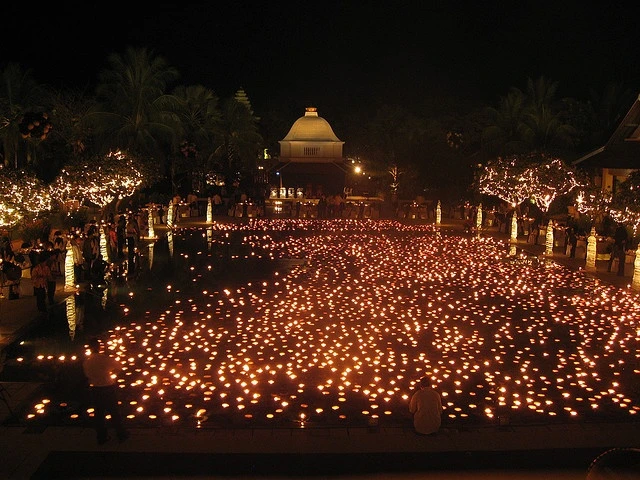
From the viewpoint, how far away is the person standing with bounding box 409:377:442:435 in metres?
8.76

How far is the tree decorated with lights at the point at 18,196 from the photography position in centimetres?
1880

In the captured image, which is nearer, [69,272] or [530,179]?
[69,272]

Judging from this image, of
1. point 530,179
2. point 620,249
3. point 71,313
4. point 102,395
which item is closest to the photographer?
point 102,395

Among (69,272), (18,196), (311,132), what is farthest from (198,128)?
(69,272)

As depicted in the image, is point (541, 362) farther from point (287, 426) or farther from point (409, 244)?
point (409, 244)

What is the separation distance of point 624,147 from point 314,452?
106 feet

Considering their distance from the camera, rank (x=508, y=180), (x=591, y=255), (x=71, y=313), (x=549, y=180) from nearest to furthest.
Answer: (x=71, y=313)
(x=591, y=255)
(x=549, y=180)
(x=508, y=180)

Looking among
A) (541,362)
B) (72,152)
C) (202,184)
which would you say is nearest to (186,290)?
(541,362)

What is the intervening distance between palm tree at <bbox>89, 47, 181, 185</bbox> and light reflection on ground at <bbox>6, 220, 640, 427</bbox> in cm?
2191

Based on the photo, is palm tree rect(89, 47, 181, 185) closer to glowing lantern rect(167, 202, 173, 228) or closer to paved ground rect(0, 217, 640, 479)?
glowing lantern rect(167, 202, 173, 228)

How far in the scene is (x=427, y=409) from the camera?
28.8 feet

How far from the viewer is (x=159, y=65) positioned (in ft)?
146

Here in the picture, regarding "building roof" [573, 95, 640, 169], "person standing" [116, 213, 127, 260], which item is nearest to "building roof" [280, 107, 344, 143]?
"building roof" [573, 95, 640, 169]

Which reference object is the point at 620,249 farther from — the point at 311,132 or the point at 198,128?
the point at 311,132
